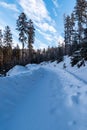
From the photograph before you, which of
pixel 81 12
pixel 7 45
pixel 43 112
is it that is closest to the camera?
pixel 43 112

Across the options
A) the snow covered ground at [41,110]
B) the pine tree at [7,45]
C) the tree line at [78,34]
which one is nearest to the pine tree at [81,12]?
the tree line at [78,34]

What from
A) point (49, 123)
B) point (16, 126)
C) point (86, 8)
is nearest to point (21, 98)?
point (16, 126)

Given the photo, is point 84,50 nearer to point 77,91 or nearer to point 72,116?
point 77,91

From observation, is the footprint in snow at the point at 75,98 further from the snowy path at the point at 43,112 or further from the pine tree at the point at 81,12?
the pine tree at the point at 81,12

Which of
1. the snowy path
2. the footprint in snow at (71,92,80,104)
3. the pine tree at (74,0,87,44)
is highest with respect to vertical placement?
the pine tree at (74,0,87,44)

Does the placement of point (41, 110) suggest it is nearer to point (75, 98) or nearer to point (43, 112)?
point (43, 112)

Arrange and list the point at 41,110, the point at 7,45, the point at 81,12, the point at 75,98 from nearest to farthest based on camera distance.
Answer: the point at 41,110
the point at 75,98
the point at 81,12
the point at 7,45

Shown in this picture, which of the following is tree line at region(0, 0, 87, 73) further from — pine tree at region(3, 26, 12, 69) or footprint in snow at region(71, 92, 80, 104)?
footprint in snow at region(71, 92, 80, 104)

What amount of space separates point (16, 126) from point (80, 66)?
12.0 m

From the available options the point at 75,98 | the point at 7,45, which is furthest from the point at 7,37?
the point at 75,98

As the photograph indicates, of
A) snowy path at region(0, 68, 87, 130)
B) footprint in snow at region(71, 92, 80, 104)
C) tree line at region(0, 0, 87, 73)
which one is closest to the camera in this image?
snowy path at region(0, 68, 87, 130)

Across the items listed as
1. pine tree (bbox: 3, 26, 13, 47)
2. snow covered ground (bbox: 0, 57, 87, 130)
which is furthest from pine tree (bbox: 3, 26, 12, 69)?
snow covered ground (bbox: 0, 57, 87, 130)

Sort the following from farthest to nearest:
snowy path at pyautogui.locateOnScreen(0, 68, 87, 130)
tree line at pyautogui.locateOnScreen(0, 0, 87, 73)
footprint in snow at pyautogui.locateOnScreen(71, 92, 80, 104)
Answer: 1. tree line at pyautogui.locateOnScreen(0, 0, 87, 73)
2. footprint in snow at pyautogui.locateOnScreen(71, 92, 80, 104)
3. snowy path at pyautogui.locateOnScreen(0, 68, 87, 130)

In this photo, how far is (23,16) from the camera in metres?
54.8
